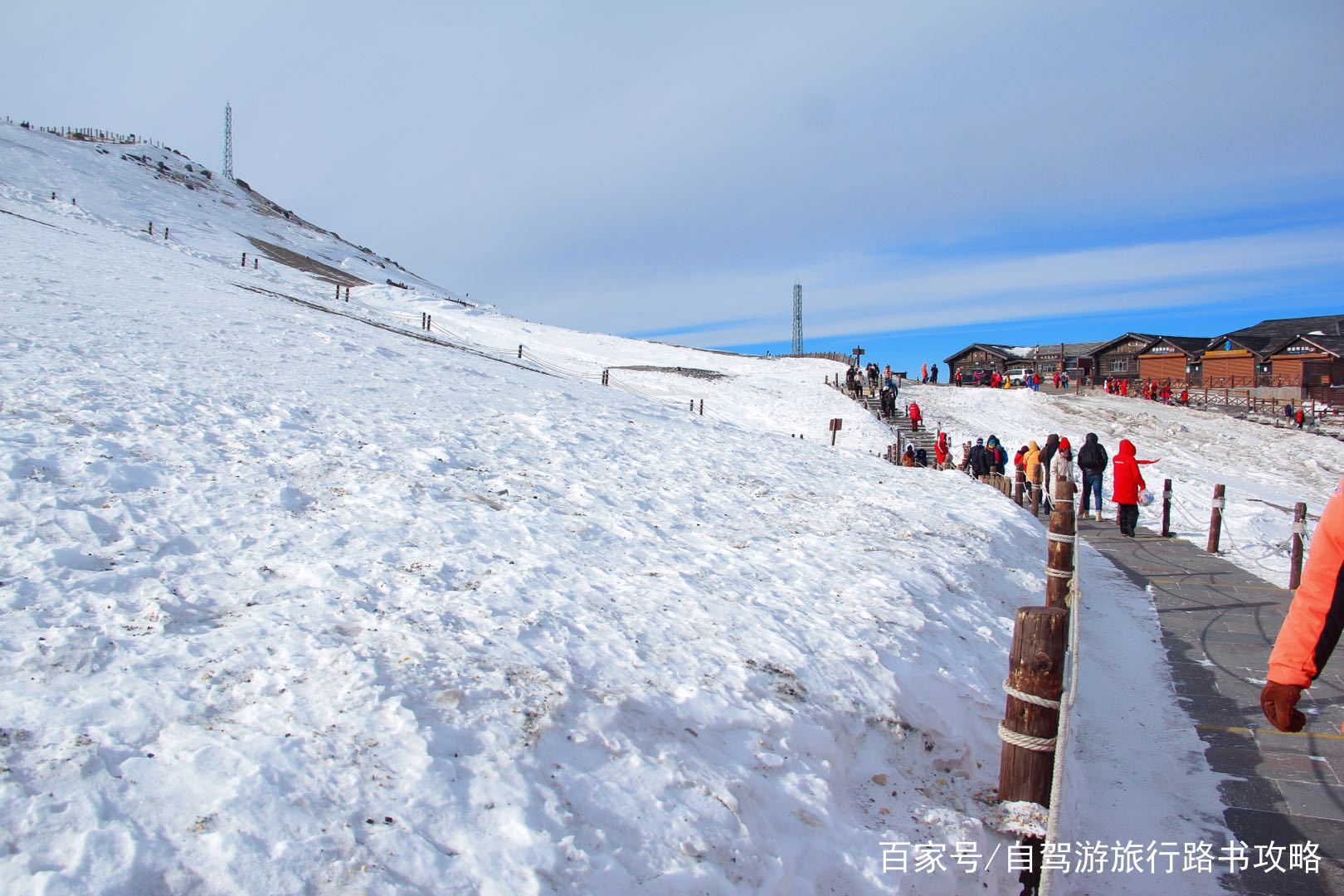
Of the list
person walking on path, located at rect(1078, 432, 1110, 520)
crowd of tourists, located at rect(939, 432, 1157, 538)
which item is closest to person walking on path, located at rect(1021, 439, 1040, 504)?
crowd of tourists, located at rect(939, 432, 1157, 538)

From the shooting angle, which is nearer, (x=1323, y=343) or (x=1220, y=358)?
(x=1323, y=343)

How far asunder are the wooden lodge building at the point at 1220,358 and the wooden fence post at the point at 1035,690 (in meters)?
52.5

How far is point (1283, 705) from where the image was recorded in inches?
113

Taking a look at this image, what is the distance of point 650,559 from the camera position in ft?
20.2

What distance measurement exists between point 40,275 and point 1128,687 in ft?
59.3

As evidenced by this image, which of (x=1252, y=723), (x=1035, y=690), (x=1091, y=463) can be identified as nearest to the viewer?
(x=1035, y=690)

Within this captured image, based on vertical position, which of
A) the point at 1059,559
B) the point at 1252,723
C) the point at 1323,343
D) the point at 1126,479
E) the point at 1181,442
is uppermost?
the point at 1323,343

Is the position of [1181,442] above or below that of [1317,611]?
above

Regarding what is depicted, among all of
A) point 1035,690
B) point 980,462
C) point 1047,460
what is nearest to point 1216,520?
point 1047,460

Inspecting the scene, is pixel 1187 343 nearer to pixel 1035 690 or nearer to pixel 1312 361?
pixel 1312 361

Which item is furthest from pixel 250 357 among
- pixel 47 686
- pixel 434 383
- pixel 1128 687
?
pixel 1128 687

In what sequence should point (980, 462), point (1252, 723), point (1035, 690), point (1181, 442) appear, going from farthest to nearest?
point (1181, 442)
point (980, 462)
point (1252, 723)
point (1035, 690)

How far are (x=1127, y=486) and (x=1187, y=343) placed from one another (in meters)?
50.5

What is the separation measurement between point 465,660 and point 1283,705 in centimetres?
373
